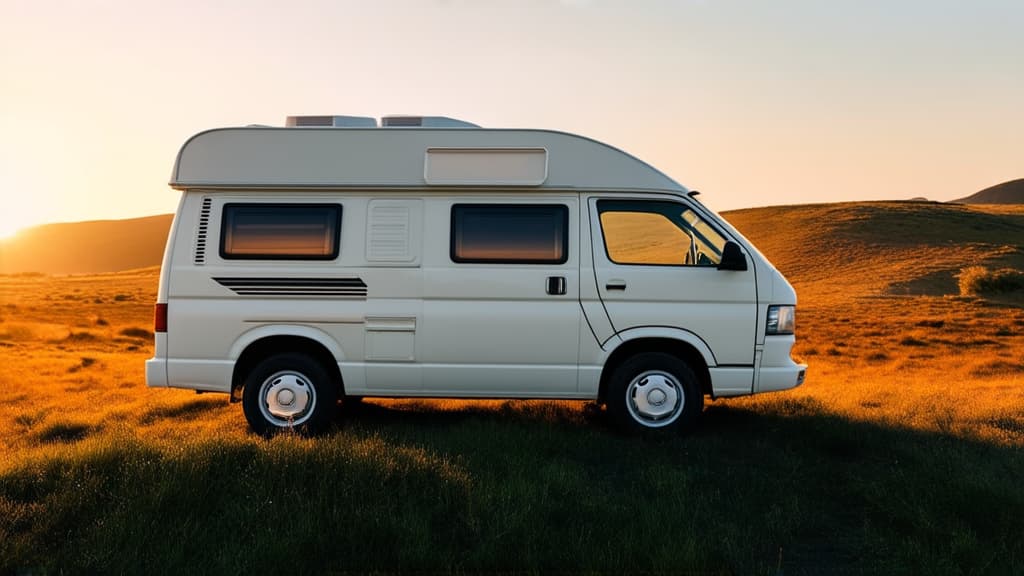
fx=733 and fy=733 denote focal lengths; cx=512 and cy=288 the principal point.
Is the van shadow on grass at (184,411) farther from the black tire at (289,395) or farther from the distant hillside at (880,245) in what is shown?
the distant hillside at (880,245)

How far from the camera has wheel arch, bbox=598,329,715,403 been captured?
22.1ft

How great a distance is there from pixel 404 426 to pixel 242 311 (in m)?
1.87

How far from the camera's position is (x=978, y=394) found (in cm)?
945

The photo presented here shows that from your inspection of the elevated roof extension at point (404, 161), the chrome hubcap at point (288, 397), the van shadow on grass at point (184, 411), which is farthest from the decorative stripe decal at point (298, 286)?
the van shadow on grass at point (184, 411)

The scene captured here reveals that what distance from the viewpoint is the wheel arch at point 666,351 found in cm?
673

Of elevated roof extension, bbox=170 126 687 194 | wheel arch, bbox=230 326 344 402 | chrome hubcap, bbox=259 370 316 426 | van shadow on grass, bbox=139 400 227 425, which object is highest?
elevated roof extension, bbox=170 126 687 194

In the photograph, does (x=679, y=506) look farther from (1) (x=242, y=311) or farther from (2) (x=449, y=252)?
(1) (x=242, y=311)

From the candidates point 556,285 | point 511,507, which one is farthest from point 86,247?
point 511,507

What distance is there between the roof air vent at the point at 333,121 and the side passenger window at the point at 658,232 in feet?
7.98

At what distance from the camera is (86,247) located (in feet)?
413

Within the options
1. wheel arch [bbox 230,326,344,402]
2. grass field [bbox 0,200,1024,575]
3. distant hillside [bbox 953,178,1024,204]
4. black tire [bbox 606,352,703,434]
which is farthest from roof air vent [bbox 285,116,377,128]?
distant hillside [bbox 953,178,1024,204]

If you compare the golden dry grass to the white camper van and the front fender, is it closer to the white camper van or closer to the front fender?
the white camper van

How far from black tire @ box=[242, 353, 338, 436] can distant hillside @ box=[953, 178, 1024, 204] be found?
19846 centimetres

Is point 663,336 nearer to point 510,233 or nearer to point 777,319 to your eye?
point 777,319
